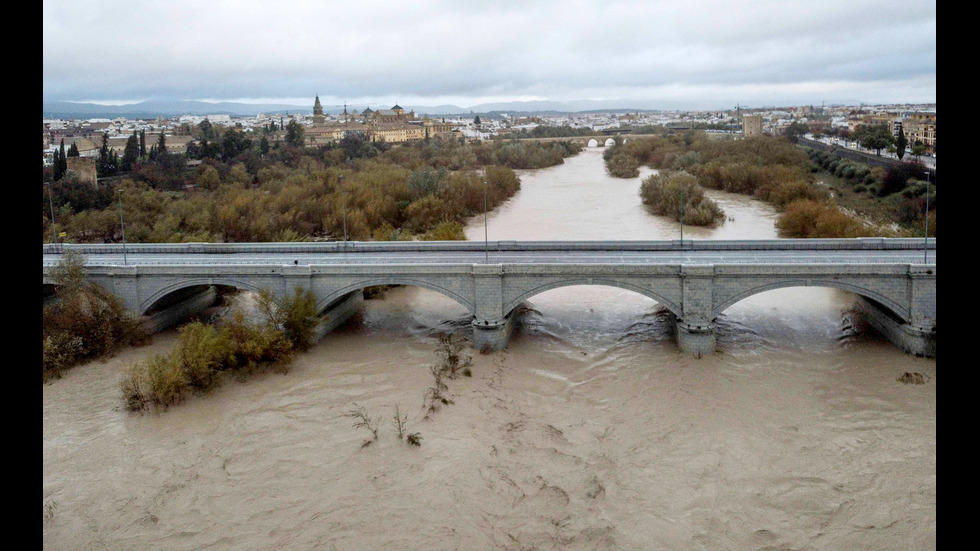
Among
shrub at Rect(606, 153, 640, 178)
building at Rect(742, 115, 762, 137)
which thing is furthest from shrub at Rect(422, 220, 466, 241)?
building at Rect(742, 115, 762, 137)

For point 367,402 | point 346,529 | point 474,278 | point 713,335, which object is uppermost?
point 474,278

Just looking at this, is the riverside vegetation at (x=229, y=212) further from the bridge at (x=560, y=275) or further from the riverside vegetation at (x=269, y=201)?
the bridge at (x=560, y=275)

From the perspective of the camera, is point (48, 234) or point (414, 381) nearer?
point (414, 381)

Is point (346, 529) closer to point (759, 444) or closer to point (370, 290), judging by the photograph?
point (759, 444)

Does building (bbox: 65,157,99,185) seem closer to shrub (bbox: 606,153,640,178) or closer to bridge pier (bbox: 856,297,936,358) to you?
shrub (bbox: 606,153,640,178)

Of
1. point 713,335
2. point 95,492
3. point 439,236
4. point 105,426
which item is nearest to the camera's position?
point 95,492
